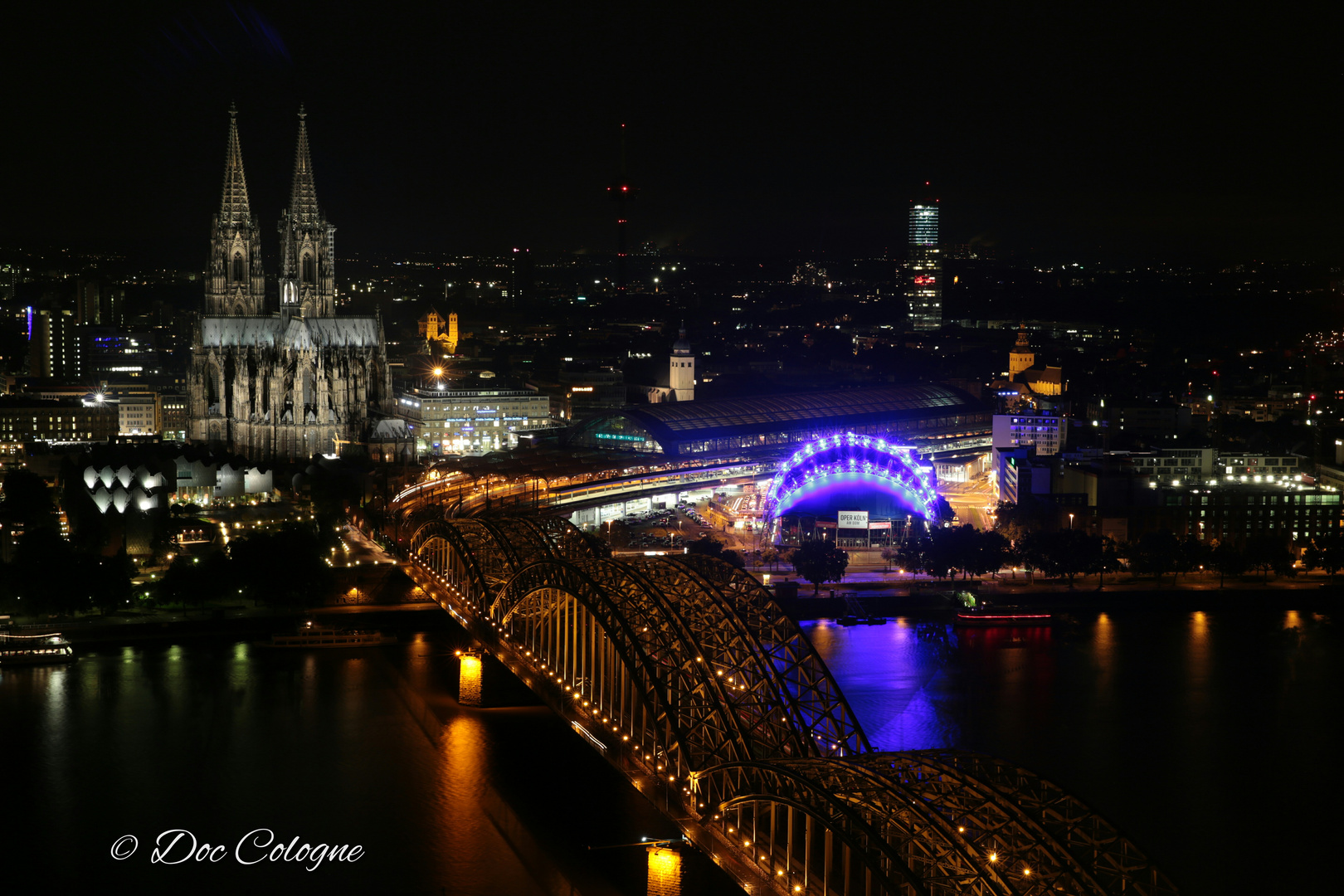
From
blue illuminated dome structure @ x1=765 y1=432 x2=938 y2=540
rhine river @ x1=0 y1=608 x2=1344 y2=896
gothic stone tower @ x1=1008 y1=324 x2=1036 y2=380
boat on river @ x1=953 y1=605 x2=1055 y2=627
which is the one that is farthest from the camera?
gothic stone tower @ x1=1008 y1=324 x2=1036 y2=380

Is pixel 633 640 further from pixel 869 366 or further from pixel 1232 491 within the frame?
pixel 869 366

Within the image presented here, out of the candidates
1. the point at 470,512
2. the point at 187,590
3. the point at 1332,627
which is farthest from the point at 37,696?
the point at 1332,627

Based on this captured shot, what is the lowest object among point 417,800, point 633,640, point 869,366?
point 417,800

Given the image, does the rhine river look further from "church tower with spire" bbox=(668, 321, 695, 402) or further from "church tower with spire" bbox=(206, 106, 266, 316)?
"church tower with spire" bbox=(668, 321, 695, 402)

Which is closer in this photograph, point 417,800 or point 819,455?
point 417,800

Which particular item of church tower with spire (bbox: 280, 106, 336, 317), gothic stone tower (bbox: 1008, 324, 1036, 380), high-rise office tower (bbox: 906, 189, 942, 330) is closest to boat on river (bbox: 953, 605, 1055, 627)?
church tower with spire (bbox: 280, 106, 336, 317)

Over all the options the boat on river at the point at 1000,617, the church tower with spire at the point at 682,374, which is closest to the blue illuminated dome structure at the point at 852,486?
the boat on river at the point at 1000,617

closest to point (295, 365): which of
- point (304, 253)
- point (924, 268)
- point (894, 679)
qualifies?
point (304, 253)
